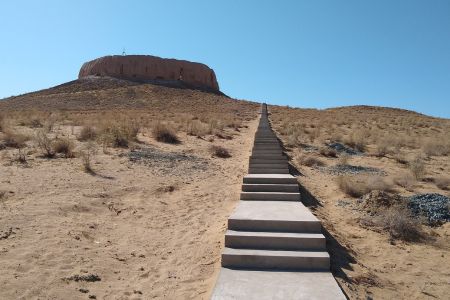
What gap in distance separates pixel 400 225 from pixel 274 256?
303 centimetres

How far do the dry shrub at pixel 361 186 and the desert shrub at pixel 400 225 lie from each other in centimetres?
206

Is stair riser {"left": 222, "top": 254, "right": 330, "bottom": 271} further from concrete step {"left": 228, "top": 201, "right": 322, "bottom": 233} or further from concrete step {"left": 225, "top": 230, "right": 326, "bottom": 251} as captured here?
concrete step {"left": 228, "top": 201, "right": 322, "bottom": 233}

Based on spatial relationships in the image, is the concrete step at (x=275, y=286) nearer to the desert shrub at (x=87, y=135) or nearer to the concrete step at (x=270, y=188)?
the concrete step at (x=270, y=188)

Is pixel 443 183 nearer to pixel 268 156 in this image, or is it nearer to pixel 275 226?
pixel 268 156

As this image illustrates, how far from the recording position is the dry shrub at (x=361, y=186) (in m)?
9.82

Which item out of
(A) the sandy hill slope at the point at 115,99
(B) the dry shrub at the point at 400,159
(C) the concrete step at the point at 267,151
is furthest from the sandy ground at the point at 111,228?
(A) the sandy hill slope at the point at 115,99

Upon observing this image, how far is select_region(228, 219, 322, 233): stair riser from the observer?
20.5 ft

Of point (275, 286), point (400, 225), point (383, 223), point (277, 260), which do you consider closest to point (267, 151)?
point (383, 223)

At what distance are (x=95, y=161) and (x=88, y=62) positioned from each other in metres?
60.0

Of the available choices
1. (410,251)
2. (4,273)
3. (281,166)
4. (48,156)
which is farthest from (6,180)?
(410,251)

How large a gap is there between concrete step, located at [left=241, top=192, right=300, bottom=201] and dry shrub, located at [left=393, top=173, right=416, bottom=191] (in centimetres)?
397

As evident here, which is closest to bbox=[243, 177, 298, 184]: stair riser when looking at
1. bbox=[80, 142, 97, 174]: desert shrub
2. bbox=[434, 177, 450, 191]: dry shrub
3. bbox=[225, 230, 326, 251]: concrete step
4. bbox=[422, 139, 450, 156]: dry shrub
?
bbox=[225, 230, 326, 251]: concrete step

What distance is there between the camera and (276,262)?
5441 mm

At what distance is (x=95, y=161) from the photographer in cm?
1127
